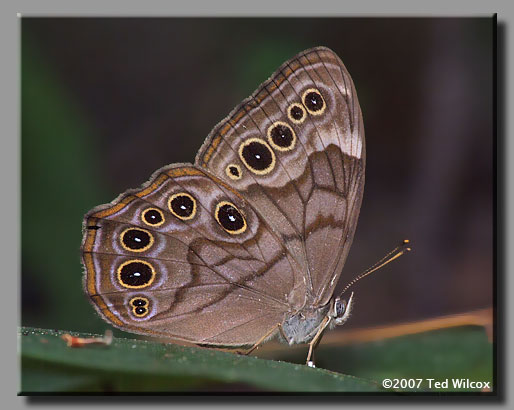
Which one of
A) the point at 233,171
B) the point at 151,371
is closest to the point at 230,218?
the point at 233,171

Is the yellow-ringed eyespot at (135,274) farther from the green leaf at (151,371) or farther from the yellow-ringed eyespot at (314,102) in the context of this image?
the yellow-ringed eyespot at (314,102)

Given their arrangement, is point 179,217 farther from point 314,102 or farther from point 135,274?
point 314,102

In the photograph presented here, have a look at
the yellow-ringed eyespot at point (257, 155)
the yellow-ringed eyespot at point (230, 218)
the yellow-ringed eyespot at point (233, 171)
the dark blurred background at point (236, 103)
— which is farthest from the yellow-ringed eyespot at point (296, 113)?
the dark blurred background at point (236, 103)

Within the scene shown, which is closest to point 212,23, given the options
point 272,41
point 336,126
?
point 272,41

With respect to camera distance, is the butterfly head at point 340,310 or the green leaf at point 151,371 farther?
the butterfly head at point 340,310

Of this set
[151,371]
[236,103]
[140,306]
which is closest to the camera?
[151,371]

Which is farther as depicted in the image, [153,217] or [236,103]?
[236,103]
